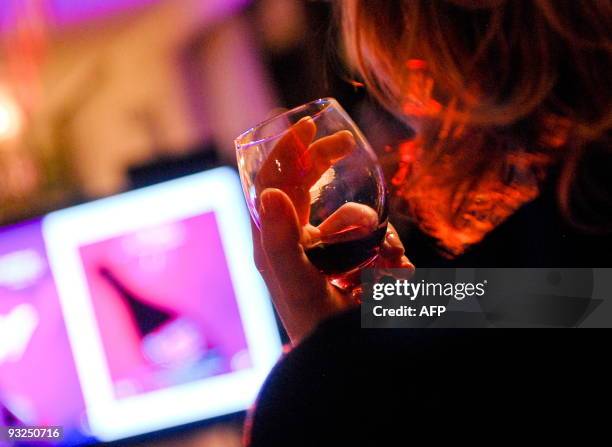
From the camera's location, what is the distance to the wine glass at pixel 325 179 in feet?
2.10

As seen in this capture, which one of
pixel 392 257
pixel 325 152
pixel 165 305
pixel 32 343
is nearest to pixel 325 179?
pixel 325 152

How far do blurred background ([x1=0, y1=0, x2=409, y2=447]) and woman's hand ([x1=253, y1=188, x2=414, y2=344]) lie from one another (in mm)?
1202

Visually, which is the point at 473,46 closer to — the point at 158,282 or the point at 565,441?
the point at 565,441

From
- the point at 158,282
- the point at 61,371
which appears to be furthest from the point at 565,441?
the point at 61,371

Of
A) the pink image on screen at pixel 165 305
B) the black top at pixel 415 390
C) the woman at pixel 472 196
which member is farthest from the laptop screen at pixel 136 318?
the black top at pixel 415 390

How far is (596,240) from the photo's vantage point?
575mm

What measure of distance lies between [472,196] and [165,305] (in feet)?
3.59

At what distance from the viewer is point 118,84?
88.8 inches

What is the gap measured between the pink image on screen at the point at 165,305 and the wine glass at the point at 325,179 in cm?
103

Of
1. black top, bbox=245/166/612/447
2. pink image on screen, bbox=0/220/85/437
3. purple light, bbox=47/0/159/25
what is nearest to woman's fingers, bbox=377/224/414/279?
black top, bbox=245/166/612/447

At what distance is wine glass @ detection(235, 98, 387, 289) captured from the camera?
2.10 feet

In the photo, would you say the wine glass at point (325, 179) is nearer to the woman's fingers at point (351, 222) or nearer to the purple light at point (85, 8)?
the woman's fingers at point (351, 222)

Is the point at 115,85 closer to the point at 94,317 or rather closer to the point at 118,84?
the point at 118,84

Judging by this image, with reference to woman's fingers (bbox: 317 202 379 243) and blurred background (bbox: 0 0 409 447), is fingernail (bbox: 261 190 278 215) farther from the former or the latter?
blurred background (bbox: 0 0 409 447)
